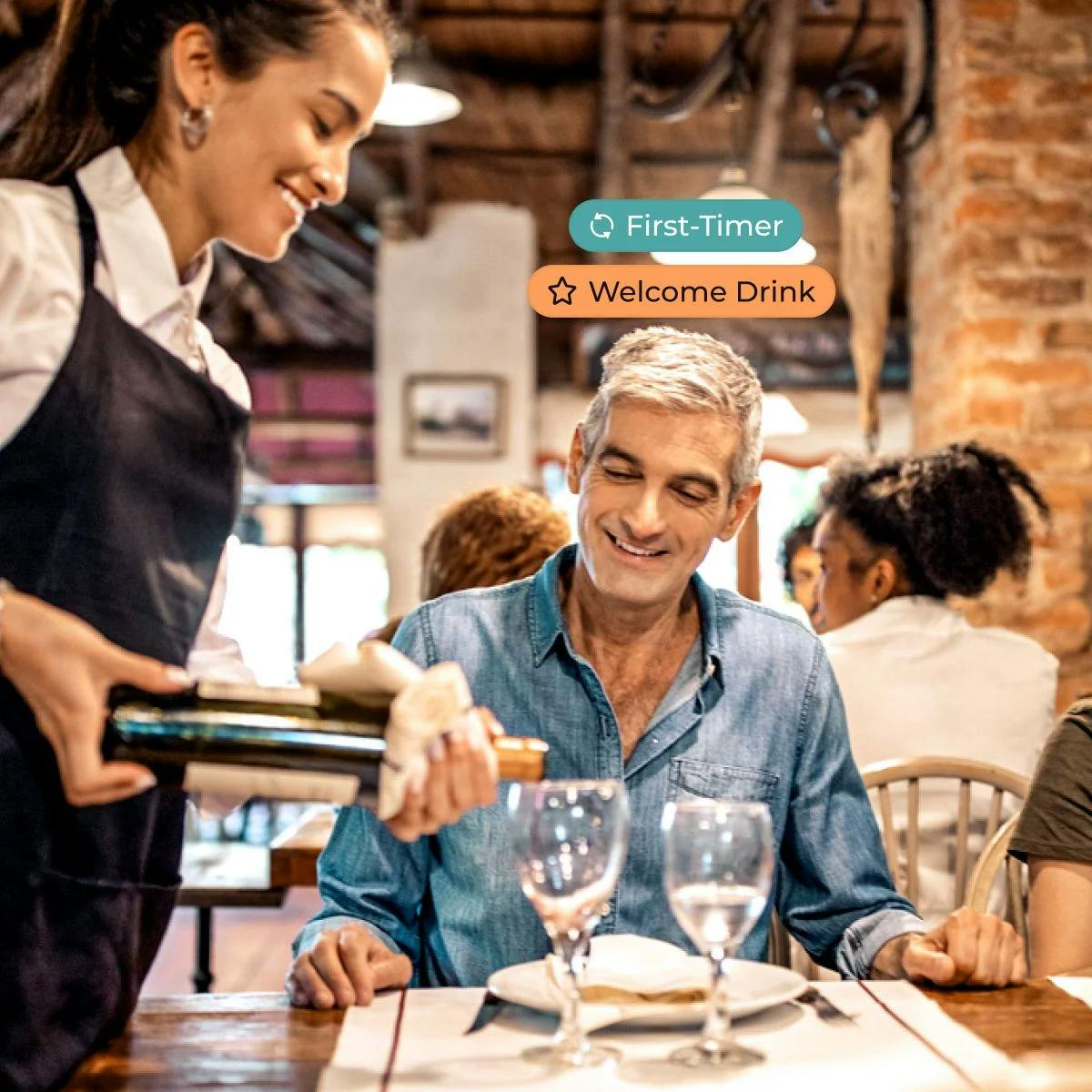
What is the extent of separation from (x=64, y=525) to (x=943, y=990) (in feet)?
2.77

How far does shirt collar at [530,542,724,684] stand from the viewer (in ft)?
5.39

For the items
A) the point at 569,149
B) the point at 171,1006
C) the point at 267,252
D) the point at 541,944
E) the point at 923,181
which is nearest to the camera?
the point at 267,252

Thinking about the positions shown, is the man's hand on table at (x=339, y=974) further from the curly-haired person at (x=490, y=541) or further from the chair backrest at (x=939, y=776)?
the curly-haired person at (x=490, y=541)

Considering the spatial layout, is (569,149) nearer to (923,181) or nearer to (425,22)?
(425,22)

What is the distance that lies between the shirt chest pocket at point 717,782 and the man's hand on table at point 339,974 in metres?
0.42

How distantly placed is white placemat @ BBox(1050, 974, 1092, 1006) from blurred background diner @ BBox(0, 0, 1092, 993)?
71 cm

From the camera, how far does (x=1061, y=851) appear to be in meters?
1.60

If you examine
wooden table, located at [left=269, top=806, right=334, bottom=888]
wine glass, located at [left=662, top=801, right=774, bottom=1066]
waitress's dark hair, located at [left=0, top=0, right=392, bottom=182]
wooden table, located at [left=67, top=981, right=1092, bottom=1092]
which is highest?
waitress's dark hair, located at [left=0, top=0, right=392, bottom=182]

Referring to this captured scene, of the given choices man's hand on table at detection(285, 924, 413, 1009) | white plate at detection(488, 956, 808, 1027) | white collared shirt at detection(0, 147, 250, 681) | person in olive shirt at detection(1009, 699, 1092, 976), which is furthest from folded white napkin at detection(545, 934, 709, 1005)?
person in olive shirt at detection(1009, 699, 1092, 976)

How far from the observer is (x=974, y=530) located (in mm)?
2592

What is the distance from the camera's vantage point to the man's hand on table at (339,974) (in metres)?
1.21

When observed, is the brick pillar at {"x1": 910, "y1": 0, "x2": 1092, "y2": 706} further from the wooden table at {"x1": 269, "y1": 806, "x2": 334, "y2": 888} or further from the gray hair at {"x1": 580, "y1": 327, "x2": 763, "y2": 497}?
the gray hair at {"x1": 580, "y1": 327, "x2": 763, "y2": 497}

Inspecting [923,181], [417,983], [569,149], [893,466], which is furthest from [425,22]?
[417,983]

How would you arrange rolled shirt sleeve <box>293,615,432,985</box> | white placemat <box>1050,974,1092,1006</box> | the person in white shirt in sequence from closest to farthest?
white placemat <box>1050,974,1092,1006</box> < rolled shirt sleeve <box>293,615,432,985</box> < the person in white shirt
